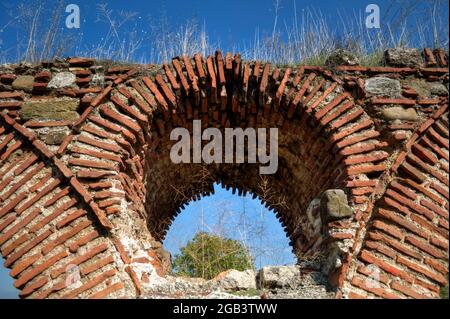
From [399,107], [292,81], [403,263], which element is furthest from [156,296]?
[399,107]

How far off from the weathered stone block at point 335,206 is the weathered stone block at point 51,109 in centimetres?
230

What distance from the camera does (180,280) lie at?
390cm

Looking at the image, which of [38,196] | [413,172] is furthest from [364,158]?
[38,196]

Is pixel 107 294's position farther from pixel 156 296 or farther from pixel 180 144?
pixel 180 144

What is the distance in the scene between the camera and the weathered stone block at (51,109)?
4246 mm

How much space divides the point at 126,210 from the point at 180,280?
73 centimetres

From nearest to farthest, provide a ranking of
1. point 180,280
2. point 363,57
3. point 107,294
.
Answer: point 107,294, point 180,280, point 363,57

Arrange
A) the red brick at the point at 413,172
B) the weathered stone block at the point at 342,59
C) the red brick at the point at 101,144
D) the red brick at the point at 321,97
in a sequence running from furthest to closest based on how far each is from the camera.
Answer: the weathered stone block at the point at 342,59
the red brick at the point at 321,97
the red brick at the point at 101,144
the red brick at the point at 413,172

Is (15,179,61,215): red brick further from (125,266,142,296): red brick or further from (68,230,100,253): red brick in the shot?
Result: (125,266,142,296): red brick

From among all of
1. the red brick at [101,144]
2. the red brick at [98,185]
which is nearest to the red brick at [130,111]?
the red brick at [101,144]

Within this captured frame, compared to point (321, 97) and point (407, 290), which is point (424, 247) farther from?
point (321, 97)

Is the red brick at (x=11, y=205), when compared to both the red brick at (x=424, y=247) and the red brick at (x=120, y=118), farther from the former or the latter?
the red brick at (x=424, y=247)

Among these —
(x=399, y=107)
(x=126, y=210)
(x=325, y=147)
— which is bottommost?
(x=126, y=210)

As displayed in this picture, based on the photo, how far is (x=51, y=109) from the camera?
4.30 metres
